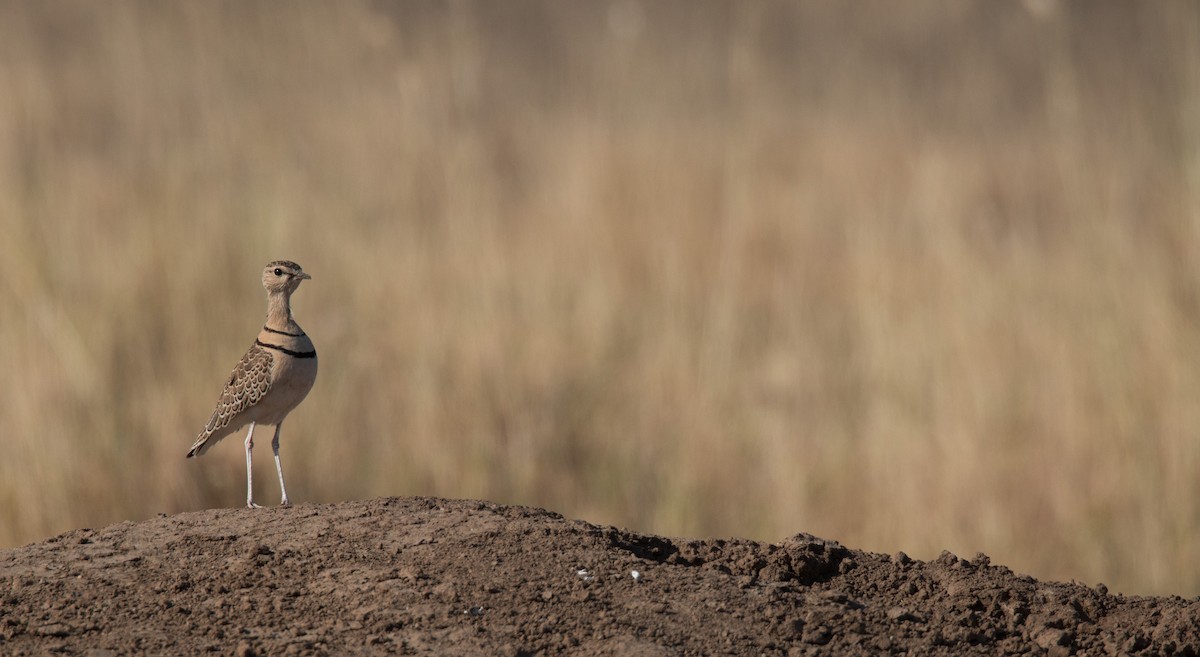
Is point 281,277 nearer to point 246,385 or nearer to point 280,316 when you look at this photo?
point 280,316

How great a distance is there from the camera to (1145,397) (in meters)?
6.71

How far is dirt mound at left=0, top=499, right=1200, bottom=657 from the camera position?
2.74 m

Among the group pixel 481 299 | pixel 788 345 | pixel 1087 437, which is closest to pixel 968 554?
pixel 1087 437

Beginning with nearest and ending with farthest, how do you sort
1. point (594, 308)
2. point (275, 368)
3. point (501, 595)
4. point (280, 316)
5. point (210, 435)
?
point (501, 595) → point (275, 368) → point (280, 316) → point (210, 435) → point (594, 308)

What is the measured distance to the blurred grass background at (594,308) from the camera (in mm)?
6457

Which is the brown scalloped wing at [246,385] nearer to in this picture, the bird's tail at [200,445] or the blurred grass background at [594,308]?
the bird's tail at [200,445]

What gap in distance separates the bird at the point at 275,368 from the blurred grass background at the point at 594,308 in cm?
227

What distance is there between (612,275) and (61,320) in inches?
130

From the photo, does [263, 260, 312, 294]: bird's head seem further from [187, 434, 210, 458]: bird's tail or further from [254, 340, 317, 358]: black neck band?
[187, 434, 210, 458]: bird's tail

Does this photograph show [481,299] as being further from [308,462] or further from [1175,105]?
[1175,105]

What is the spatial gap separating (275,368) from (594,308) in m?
4.20

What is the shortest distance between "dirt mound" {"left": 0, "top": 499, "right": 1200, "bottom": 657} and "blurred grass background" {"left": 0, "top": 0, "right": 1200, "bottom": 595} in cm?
285

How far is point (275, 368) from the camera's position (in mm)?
3725

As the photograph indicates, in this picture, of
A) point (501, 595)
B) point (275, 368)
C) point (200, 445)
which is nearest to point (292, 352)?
point (275, 368)
